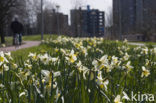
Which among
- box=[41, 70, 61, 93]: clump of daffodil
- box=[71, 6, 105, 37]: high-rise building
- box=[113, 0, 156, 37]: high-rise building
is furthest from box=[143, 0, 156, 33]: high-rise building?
box=[41, 70, 61, 93]: clump of daffodil

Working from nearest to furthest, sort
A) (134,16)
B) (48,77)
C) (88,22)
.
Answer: (48,77) → (88,22) → (134,16)

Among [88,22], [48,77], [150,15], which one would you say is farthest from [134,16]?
[48,77]

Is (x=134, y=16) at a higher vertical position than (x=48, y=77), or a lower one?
higher

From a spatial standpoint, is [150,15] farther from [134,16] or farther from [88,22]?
[88,22]

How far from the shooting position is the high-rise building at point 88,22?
22734mm

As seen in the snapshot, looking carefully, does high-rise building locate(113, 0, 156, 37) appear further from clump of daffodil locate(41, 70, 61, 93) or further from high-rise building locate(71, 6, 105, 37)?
clump of daffodil locate(41, 70, 61, 93)

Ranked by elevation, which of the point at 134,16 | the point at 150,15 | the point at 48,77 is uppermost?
the point at 134,16

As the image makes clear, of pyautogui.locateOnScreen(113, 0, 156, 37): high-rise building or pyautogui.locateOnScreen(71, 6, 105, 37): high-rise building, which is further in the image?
pyautogui.locateOnScreen(113, 0, 156, 37): high-rise building

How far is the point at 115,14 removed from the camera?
25.4 metres

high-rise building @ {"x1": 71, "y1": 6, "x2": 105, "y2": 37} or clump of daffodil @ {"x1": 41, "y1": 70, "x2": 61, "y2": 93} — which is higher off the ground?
high-rise building @ {"x1": 71, "y1": 6, "x2": 105, "y2": 37}

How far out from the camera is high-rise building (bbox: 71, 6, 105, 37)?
22734 mm

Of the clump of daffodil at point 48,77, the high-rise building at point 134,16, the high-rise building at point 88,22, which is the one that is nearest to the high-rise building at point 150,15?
the high-rise building at point 134,16

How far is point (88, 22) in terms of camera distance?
26500mm

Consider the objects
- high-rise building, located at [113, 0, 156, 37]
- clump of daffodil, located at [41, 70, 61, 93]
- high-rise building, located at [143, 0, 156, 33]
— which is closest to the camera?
clump of daffodil, located at [41, 70, 61, 93]
